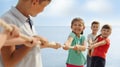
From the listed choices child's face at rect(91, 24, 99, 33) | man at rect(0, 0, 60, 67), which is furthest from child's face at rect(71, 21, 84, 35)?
man at rect(0, 0, 60, 67)

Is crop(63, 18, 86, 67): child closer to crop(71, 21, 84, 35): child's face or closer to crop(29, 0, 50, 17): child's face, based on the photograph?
crop(71, 21, 84, 35): child's face

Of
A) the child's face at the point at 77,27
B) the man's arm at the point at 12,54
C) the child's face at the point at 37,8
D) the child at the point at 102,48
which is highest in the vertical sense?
the child's face at the point at 37,8

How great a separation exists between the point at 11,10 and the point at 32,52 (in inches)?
7.9

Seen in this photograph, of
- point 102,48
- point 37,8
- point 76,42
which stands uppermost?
point 37,8

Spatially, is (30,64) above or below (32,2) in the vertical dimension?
below

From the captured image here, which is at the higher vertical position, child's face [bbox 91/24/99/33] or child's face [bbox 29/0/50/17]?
child's face [bbox 29/0/50/17]

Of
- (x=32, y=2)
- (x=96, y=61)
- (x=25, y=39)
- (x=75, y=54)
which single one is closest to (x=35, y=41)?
(x=25, y=39)

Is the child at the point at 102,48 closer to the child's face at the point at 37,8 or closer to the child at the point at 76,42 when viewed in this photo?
the child at the point at 76,42

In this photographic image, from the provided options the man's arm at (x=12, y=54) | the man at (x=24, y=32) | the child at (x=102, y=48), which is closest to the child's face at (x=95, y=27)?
the child at (x=102, y=48)

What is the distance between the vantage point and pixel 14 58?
145 cm

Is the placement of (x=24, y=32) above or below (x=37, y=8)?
below

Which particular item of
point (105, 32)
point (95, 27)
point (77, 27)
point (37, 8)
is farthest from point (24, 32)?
point (95, 27)

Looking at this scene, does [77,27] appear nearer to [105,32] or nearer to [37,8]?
[105,32]

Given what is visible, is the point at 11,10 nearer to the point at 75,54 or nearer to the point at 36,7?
the point at 36,7
